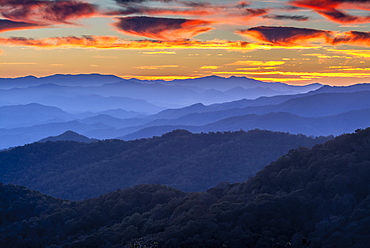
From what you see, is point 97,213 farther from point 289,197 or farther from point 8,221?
point 289,197

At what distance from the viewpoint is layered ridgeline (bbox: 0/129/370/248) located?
64688 mm

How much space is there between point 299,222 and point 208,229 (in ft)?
48.1

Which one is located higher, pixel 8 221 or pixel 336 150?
pixel 336 150

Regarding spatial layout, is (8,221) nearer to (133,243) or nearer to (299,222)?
(133,243)

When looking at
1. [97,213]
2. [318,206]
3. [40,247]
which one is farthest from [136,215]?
[318,206]

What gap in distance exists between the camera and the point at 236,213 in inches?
2876

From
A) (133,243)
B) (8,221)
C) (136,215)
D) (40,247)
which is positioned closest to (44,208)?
(8,221)

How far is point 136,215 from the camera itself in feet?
283

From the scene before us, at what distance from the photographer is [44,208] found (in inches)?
3999

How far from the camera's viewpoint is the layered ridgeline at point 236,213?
212 feet

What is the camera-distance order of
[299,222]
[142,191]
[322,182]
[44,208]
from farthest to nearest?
[142,191] → [44,208] → [322,182] → [299,222]

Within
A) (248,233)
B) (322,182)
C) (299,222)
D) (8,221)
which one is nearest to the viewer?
(248,233)

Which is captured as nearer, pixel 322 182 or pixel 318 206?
pixel 318 206

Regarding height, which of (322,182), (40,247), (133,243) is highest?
(322,182)
